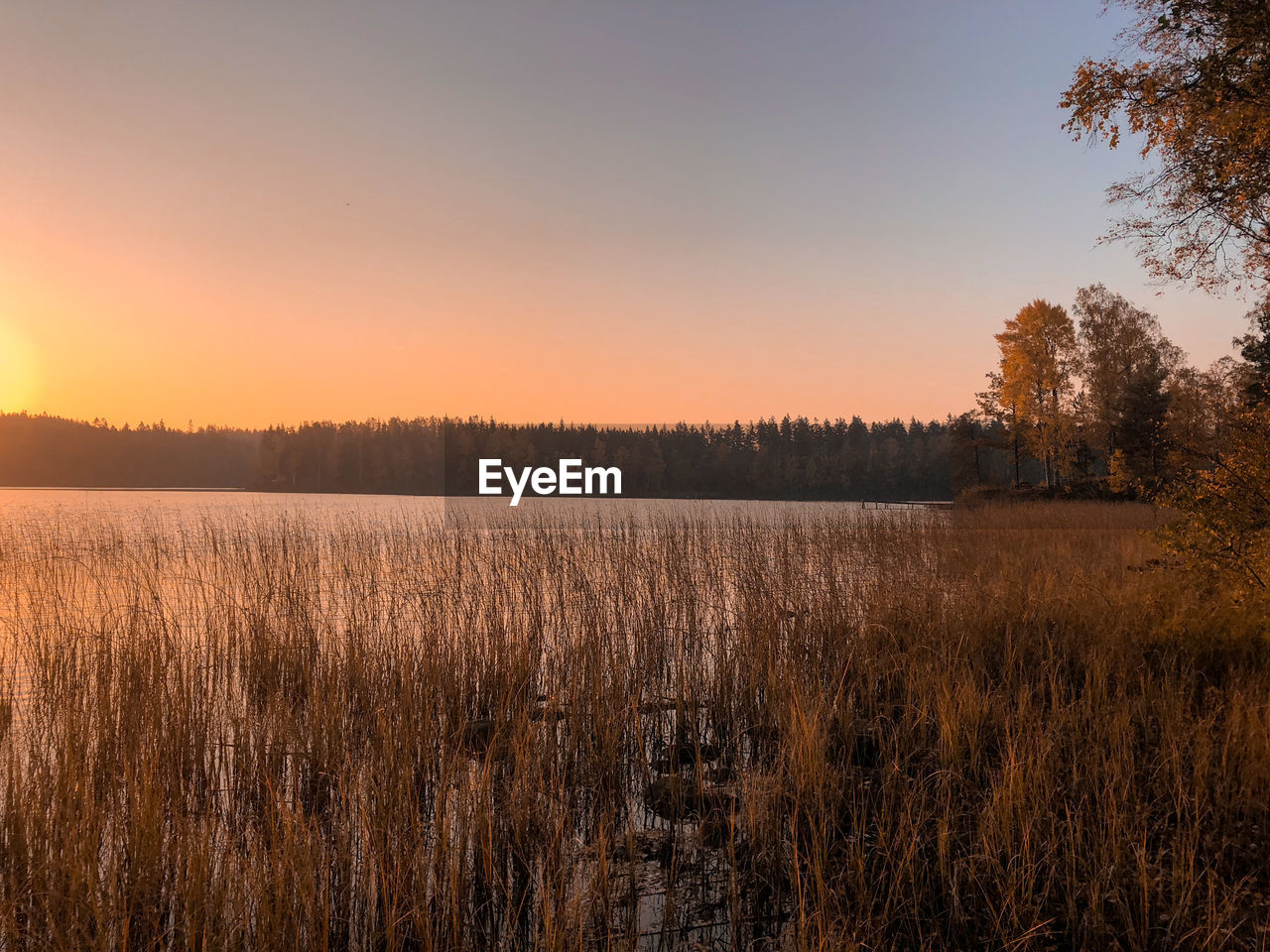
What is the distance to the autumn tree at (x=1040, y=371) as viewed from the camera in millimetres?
33250

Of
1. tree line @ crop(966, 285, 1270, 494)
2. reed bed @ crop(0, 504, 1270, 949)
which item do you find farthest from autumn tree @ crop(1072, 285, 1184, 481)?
reed bed @ crop(0, 504, 1270, 949)

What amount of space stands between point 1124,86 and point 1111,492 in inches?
971

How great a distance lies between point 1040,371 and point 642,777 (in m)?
36.0

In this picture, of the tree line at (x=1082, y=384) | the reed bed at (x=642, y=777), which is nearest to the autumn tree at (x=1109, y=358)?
the tree line at (x=1082, y=384)

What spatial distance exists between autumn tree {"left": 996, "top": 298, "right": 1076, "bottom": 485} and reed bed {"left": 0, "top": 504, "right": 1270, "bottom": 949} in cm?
2940

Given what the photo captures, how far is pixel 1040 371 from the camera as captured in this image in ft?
110

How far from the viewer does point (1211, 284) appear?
8.95 meters

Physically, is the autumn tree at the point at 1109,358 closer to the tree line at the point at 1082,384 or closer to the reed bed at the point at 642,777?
the tree line at the point at 1082,384

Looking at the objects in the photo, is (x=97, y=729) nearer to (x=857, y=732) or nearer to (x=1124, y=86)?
(x=857, y=732)

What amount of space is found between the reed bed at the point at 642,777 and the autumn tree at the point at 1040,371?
96.5 ft

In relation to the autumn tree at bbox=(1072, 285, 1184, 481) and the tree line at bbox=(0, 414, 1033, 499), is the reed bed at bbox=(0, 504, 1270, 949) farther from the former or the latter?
the tree line at bbox=(0, 414, 1033, 499)

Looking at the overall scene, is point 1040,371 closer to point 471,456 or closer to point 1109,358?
point 1109,358

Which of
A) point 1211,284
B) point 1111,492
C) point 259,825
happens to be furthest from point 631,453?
point 259,825

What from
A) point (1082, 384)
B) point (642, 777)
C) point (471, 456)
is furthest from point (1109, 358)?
point (471, 456)
